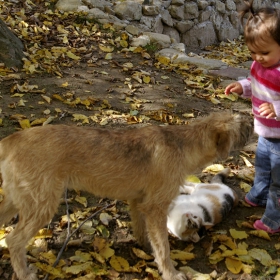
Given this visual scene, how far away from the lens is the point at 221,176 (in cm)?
436

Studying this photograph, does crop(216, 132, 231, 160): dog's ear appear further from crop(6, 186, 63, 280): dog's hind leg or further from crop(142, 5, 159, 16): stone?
crop(142, 5, 159, 16): stone

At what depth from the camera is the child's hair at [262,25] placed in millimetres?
3080

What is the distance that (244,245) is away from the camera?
3.56 metres

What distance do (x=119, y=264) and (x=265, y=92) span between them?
190cm

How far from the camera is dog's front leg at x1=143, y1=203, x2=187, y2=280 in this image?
3107 mm

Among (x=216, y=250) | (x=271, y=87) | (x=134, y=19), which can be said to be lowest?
(x=216, y=250)

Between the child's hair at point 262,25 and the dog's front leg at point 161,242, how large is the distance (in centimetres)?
159

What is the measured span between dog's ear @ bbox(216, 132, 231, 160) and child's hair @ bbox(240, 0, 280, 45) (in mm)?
806

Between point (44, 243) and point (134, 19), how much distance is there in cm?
707

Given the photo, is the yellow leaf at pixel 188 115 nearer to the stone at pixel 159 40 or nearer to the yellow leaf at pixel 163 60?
the yellow leaf at pixel 163 60

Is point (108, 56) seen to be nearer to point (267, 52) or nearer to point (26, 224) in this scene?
point (267, 52)

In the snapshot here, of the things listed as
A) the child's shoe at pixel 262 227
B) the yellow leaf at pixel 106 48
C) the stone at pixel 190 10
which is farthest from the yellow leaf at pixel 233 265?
the stone at pixel 190 10

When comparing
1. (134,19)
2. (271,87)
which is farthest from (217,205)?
(134,19)

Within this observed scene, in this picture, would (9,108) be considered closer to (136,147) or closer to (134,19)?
(136,147)
